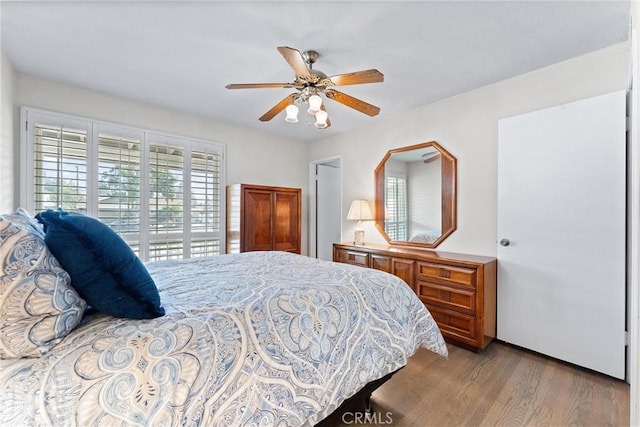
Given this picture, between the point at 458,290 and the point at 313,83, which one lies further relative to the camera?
the point at 458,290

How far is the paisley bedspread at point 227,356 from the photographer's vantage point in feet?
2.39

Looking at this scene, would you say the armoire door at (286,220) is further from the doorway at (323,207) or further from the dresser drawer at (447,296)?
the dresser drawer at (447,296)

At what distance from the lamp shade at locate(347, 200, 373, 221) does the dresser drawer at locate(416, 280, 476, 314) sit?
3.90 feet

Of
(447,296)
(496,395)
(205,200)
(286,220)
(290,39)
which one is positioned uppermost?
(290,39)

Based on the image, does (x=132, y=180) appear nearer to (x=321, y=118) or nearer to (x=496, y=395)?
(x=321, y=118)

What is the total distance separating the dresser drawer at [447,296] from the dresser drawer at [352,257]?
718 millimetres

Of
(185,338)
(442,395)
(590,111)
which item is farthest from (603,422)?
(185,338)

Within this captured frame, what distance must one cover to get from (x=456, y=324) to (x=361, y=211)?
5.69 feet

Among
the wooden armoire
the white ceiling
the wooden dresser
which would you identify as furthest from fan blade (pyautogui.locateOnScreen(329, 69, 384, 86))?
the wooden armoire

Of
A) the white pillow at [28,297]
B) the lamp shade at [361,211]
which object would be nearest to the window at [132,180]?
the lamp shade at [361,211]

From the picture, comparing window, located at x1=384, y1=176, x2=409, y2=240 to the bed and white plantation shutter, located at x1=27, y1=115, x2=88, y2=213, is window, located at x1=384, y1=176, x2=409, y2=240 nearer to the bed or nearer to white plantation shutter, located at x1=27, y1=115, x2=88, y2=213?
the bed

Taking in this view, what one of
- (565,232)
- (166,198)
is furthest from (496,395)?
(166,198)

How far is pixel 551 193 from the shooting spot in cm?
228

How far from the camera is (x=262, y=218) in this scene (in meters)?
3.74
